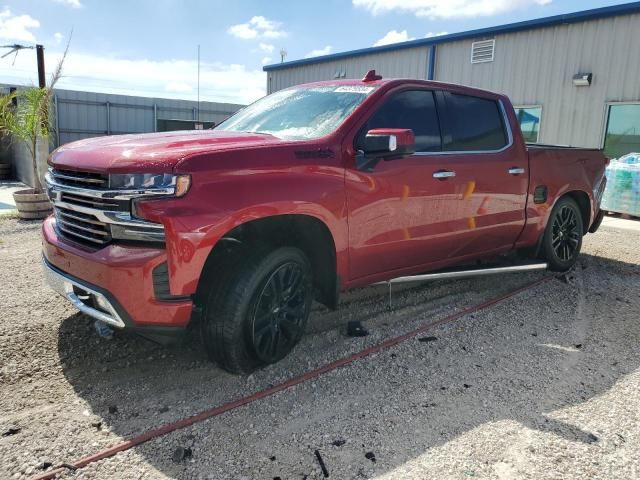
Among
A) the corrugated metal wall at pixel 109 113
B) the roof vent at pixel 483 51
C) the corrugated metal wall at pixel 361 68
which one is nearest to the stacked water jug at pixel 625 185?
the roof vent at pixel 483 51

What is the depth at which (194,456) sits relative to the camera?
2535 mm

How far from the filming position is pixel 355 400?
3092 mm

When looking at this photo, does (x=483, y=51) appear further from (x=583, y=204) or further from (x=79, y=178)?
(x=79, y=178)

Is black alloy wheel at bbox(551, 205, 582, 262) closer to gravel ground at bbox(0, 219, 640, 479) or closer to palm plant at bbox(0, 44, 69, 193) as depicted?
gravel ground at bbox(0, 219, 640, 479)

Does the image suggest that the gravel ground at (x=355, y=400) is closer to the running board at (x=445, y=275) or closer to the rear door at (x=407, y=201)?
the running board at (x=445, y=275)

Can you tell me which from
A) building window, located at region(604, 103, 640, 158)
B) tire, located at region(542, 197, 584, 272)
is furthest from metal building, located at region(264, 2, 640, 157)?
tire, located at region(542, 197, 584, 272)

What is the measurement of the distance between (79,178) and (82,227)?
10.8 inches

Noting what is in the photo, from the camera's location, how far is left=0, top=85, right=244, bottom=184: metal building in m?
21.0

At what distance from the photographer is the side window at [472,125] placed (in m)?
4.32

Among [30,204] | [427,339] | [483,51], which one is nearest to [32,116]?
[30,204]

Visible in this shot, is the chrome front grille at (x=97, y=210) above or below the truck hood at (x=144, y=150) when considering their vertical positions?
below

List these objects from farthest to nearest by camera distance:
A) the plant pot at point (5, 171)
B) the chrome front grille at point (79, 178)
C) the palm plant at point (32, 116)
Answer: the plant pot at point (5, 171) < the palm plant at point (32, 116) < the chrome front grille at point (79, 178)

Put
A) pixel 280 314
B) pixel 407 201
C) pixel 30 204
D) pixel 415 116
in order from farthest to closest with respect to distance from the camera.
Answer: pixel 30 204, pixel 415 116, pixel 407 201, pixel 280 314

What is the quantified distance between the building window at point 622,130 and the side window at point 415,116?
30.1 feet
